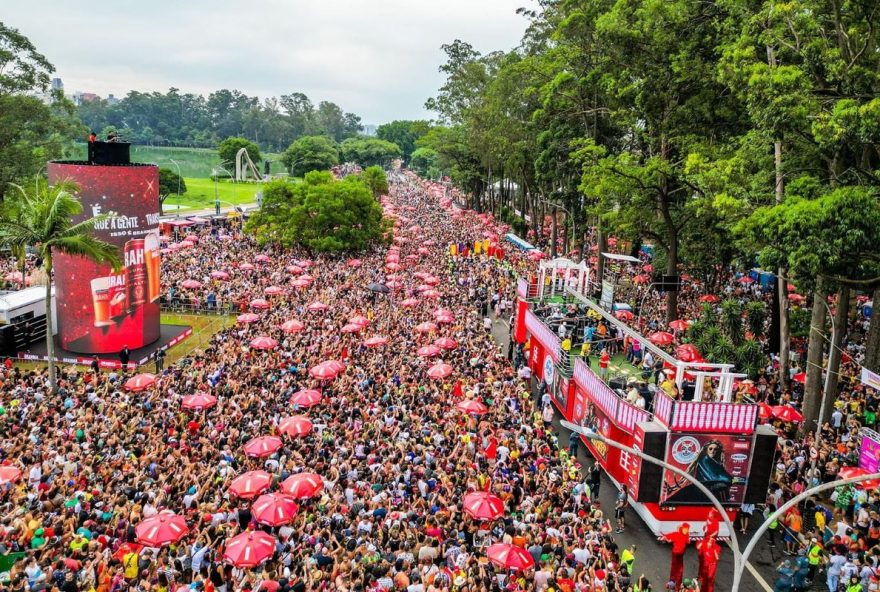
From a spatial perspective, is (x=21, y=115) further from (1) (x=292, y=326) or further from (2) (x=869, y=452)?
(2) (x=869, y=452)

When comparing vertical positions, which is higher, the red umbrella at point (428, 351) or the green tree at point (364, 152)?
the green tree at point (364, 152)

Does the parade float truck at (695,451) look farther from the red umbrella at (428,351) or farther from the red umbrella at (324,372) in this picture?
the red umbrella at (324,372)

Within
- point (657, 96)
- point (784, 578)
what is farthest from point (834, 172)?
point (784, 578)

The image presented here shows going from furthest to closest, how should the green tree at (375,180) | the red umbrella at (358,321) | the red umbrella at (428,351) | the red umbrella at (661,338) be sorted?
1. the green tree at (375,180)
2. the red umbrella at (358,321)
3. the red umbrella at (661,338)
4. the red umbrella at (428,351)

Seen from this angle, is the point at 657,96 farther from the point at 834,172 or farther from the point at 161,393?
the point at 161,393

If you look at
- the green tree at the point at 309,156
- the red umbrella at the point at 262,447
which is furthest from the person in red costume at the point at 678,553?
the green tree at the point at 309,156

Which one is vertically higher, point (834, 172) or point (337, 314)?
point (834, 172)

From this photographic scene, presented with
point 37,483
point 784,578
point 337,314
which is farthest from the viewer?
point 337,314

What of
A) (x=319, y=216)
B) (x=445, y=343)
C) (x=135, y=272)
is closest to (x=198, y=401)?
(x=445, y=343)
